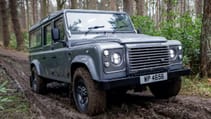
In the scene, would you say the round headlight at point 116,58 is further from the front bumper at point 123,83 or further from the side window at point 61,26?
the side window at point 61,26

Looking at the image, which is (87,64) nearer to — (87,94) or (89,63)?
(89,63)

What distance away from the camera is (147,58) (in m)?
5.10

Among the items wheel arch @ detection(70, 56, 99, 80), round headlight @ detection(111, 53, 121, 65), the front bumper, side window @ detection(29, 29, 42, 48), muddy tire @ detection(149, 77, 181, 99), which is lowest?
muddy tire @ detection(149, 77, 181, 99)

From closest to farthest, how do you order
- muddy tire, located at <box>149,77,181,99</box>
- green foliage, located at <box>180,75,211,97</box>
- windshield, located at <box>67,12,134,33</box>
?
muddy tire, located at <box>149,77,181,99</box> < windshield, located at <box>67,12,134,33</box> < green foliage, located at <box>180,75,211,97</box>

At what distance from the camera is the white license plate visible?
197 inches

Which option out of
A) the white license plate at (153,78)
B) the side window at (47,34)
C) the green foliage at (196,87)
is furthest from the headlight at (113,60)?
the side window at (47,34)

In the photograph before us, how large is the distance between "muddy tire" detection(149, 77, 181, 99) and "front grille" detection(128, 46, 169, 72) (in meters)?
0.69

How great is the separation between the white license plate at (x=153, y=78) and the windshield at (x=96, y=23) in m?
1.74

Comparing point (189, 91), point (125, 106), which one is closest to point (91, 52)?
point (125, 106)

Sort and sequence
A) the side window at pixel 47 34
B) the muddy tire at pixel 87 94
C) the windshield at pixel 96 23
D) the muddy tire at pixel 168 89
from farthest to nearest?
the side window at pixel 47 34 < the windshield at pixel 96 23 < the muddy tire at pixel 168 89 < the muddy tire at pixel 87 94

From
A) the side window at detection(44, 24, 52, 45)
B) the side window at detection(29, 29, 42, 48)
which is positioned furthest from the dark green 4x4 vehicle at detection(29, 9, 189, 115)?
the side window at detection(29, 29, 42, 48)

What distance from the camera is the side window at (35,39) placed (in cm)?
833

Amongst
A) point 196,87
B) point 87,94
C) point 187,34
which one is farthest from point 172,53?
point 187,34

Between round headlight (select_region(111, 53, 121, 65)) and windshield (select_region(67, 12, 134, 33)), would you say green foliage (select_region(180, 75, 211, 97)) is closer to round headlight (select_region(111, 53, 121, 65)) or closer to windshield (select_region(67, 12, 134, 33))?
windshield (select_region(67, 12, 134, 33))
